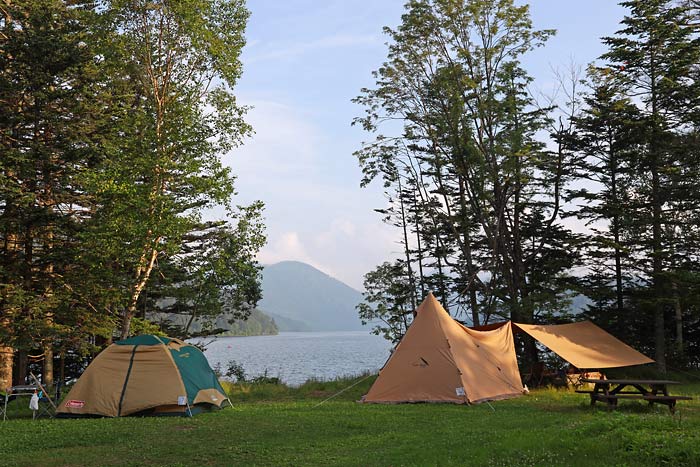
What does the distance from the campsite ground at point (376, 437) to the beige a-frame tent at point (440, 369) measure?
0.61 meters

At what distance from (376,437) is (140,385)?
5.81 metres

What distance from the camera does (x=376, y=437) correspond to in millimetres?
8781

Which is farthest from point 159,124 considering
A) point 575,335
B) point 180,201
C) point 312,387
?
point 575,335

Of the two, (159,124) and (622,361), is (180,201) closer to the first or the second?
(159,124)

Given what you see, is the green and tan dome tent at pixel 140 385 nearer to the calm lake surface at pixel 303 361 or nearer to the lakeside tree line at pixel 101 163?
the lakeside tree line at pixel 101 163

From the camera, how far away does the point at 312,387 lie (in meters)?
17.5

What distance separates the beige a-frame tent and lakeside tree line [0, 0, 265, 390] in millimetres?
5793

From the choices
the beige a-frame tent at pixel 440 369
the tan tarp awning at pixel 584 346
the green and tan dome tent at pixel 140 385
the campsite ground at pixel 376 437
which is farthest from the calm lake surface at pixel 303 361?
the campsite ground at pixel 376 437

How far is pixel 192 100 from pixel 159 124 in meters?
1.36

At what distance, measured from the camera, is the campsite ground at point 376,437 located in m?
6.70

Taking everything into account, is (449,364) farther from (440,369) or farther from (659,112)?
(659,112)

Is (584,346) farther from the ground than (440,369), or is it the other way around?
(584,346)

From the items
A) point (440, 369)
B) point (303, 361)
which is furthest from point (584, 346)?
point (303, 361)

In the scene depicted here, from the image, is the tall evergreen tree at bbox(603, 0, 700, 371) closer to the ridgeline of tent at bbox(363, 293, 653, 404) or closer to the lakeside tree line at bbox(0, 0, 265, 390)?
the ridgeline of tent at bbox(363, 293, 653, 404)
